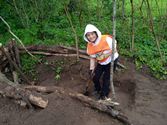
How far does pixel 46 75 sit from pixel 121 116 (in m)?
2.52

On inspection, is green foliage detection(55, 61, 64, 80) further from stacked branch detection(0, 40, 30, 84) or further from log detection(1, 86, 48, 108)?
log detection(1, 86, 48, 108)

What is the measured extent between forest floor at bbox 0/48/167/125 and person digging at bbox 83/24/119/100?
0.39 metres

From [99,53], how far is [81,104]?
1.02 metres

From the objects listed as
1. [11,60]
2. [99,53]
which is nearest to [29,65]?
[11,60]

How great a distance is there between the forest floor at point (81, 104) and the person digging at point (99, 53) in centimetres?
39

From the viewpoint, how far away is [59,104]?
468 cm

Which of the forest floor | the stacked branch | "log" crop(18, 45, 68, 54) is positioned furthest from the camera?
"log" crop(18, 45, 68, 54)

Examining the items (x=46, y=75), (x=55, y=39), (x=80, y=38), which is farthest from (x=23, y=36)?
(x=46, y=75)

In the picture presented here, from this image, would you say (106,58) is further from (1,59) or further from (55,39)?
(55,39)

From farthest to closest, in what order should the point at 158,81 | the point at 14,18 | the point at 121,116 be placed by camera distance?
the point at 14,18 → the point at 158,81 → the point at 121,116

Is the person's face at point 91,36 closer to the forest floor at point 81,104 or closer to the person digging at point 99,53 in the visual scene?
the person digging at point 99,53

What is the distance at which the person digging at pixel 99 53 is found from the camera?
5238mm

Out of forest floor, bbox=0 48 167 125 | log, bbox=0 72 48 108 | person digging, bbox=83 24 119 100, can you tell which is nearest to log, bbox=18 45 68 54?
forest floor, bbox=0 48 167 125

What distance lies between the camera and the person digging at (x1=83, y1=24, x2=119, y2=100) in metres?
5.24
